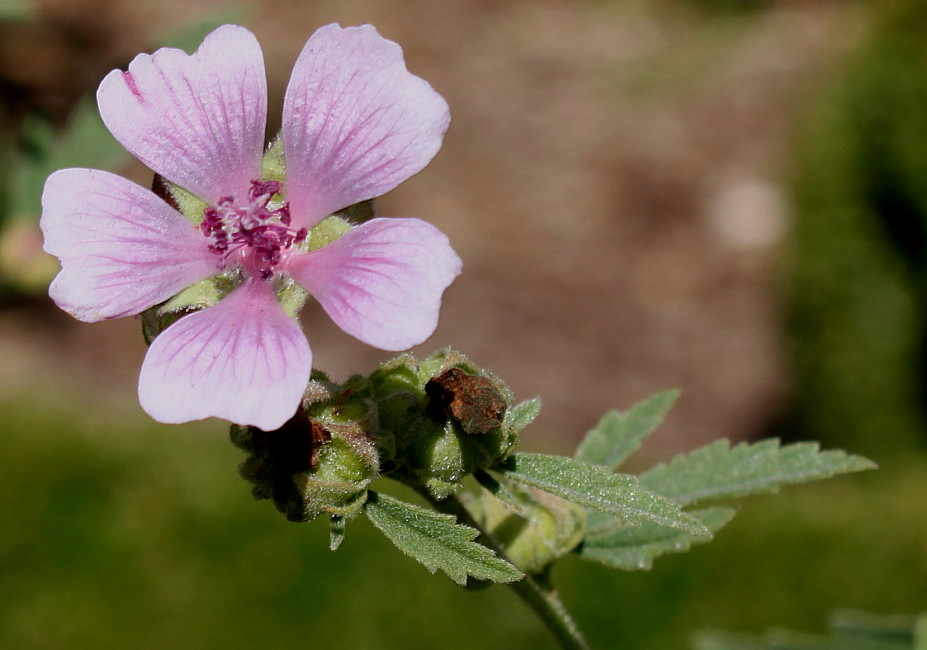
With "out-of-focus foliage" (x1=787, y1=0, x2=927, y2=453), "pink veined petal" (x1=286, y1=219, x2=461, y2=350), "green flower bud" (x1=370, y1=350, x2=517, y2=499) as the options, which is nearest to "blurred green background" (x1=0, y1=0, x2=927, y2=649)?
"out-of-focus foliage" (x1=787, y1=0, x2=927, y2=453)

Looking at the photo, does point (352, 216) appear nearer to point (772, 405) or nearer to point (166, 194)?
point (166, 194)

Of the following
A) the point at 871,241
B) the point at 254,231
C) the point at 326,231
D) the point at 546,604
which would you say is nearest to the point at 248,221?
the point at 254,231

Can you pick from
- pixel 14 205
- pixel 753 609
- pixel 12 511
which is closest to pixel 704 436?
pixel 753 609

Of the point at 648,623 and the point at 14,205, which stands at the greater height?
the point at 14,205

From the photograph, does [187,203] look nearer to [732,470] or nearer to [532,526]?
[532,526]

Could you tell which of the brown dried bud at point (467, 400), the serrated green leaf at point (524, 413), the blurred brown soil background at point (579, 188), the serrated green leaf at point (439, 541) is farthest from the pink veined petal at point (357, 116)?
the blurred brown soil background at point (579, 188)

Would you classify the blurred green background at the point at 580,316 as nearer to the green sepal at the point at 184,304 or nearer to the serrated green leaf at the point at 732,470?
the green sepal at the point at 184,304

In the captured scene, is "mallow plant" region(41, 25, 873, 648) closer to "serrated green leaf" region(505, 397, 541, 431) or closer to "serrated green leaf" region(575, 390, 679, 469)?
"serrated green leaf" region(505, 397, 541, 431)
